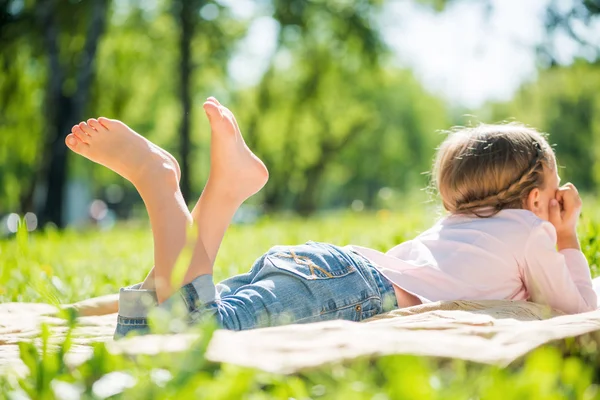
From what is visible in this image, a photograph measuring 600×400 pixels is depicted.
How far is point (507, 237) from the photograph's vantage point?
251cm

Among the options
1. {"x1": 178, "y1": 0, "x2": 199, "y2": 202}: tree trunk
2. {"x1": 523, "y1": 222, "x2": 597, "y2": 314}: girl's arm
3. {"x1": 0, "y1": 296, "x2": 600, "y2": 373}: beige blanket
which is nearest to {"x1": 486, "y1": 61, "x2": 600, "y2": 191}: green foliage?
{"x1": 178, "y1": 0, "x2": 199, "y2": 202}: tree trunk

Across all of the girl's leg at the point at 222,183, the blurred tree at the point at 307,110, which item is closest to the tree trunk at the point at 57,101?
the blurred tree at the point at 307,110

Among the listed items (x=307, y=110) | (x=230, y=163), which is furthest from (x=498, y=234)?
(x=307, y=110)

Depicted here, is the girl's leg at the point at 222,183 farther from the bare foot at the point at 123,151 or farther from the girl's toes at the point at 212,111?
the bare foot at the point at 123,151

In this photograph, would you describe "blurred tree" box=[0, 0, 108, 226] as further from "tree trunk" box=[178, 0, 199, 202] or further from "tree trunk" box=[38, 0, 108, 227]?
"tree trunk" box=[178, 0, 199, 202]

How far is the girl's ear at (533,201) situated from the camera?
269cm

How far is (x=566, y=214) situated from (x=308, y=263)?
1075 millimetres

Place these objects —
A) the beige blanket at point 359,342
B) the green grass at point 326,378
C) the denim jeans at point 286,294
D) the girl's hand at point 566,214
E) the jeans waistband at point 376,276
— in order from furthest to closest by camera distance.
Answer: the girl's hand at point 566,214 < the jeans waistband at point 376,276 < the denim jeans at point 286,294 < the beige blanket at point 359,342 < the green grass at point 326,378

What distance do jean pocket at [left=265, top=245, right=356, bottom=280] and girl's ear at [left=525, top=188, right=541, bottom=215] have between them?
30.0 inches

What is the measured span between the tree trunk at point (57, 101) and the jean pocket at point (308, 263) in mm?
8162

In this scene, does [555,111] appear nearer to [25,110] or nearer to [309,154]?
[309,154]

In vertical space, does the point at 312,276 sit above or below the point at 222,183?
below

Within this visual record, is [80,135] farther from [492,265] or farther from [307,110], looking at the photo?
[307,110]

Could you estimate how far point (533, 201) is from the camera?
8.83ft
